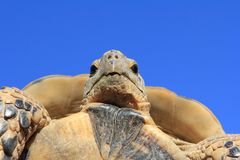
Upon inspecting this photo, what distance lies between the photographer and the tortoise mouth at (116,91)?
3006 mm

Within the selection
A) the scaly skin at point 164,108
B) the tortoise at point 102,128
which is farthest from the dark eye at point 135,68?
the scaly skin at point 164,108

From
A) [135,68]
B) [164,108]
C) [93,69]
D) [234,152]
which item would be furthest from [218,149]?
[164,108]

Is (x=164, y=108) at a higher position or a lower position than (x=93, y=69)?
higher

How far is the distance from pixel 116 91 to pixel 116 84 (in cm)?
5

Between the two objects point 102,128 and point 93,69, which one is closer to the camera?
point 102,128

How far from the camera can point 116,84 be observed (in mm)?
2992

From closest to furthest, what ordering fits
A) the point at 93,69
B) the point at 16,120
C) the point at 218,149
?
the point at 16,120
the point at 218,149
the point at 93,69

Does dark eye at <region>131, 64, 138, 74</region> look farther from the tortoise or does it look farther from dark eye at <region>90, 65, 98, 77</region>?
dark eye at <region>90, 65, 98, 77</region>

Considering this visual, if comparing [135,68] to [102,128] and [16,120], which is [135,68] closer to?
[102,128]

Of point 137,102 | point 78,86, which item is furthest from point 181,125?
point 137,102

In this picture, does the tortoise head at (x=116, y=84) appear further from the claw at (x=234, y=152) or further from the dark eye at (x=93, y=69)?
the claw at (x=234, y=152)

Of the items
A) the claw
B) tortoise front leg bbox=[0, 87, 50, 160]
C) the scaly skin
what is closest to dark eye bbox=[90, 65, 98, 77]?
tortoise front leg bbox=[0, 87, 50, 160]

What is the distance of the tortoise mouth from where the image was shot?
3.01 meters

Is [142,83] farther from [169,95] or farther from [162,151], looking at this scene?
[169,95]
